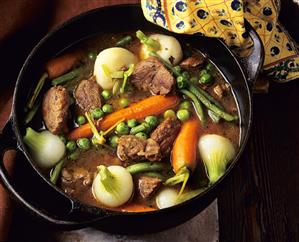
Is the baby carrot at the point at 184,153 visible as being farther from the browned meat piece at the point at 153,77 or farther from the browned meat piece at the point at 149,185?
the browned meat piece at the point at 153,77

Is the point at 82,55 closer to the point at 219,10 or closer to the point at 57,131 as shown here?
the point at 57,131

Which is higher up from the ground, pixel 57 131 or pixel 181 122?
pixel 57 131

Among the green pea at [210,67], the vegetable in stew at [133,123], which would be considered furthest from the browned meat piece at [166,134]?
the green pea at [210,67]

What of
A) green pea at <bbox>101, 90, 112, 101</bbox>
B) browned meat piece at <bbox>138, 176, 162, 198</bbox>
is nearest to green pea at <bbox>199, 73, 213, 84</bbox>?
green pea at <bbox>101, 90, 112, 101</bbox>

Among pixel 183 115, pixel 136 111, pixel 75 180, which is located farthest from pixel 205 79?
pixel 75 180

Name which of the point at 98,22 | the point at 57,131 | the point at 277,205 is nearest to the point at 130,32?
the point at 98,22

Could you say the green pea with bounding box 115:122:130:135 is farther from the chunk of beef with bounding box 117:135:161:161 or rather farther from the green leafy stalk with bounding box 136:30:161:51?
the green leafy stalk with bounding box 136:30:161:51

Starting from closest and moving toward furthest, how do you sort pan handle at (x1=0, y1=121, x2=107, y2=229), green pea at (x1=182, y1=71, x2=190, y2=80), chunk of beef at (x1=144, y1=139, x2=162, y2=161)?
pan handle at (x1=0, y1=121, x2=107, y2=229) → chunk of beef at (x1=144, y1=139, x2=162, y2=161) → green pea at (x1=182, y1=71, x2=190, y2=80)
